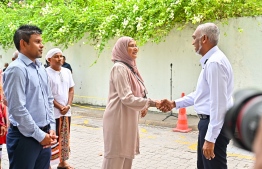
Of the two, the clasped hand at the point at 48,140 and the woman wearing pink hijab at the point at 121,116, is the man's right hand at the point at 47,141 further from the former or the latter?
the woman wearing pink hijab at the point at 121,116

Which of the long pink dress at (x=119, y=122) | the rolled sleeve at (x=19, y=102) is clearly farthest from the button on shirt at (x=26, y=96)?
the long pink dress at (x=119, y=122)

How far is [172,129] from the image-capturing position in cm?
837

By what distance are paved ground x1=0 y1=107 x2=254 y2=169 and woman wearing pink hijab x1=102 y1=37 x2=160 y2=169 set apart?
145 centimetres

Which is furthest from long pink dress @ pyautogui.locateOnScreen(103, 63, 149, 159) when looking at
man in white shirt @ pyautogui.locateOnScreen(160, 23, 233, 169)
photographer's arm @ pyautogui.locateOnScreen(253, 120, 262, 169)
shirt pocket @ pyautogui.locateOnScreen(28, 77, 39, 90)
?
photographer's arm @ pyautogui.locateOnScreen(253, 120, 262, 169)

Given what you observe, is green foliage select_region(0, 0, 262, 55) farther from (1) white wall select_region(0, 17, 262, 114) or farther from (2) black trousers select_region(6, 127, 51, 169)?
(2) black trousers select_region(6, 127, 51, 169)

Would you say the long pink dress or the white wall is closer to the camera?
the long pink dress

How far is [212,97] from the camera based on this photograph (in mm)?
3127

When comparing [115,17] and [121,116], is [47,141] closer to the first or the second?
[121,116]

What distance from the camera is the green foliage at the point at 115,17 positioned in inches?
340

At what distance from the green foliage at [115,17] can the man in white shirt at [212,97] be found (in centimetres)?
518

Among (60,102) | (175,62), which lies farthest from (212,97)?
(175,62)

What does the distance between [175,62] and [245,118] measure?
861 centimetres

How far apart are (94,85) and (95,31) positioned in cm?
198

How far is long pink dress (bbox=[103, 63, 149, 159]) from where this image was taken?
3584 mm
